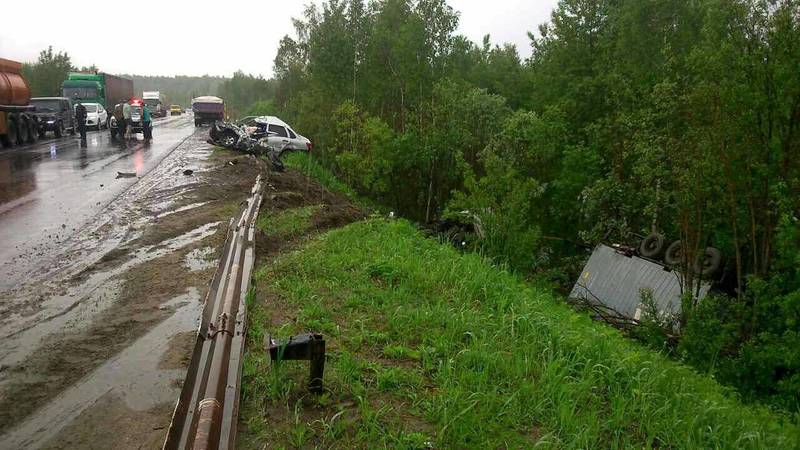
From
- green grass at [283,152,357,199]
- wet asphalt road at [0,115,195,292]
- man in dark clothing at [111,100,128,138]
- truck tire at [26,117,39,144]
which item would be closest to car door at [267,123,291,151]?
green grass at [283,152,357,199]

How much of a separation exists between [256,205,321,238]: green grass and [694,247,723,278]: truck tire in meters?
8.26

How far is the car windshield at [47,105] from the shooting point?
26.9 metres

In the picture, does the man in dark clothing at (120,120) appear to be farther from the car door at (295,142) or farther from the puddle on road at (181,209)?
the puddle on road at (181,209)

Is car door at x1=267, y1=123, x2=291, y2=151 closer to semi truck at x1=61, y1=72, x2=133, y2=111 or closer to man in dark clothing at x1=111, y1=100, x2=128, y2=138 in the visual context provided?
man in dark clothing at x1=111, y1=100, x2=128, y2=138

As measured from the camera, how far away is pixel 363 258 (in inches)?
320

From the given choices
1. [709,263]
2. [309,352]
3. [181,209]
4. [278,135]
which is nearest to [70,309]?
[309,352]

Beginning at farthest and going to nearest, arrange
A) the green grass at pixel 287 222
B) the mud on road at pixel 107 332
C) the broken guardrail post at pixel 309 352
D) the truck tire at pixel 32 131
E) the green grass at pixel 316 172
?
1. the truck tire at pixel 32 131
2. the green grass at pixel 316 172
3. the green grass at pixel 287 222
4. the broken guardrail post at pixel 309 352
5. the mud on road at pixel 107 332

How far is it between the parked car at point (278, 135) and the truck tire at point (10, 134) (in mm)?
8376

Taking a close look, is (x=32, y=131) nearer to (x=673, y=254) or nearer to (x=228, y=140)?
(x=228, y=140)

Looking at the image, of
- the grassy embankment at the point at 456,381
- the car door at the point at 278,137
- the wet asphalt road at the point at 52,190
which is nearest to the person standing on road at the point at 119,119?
the wet asphalt road at the point at 52,190

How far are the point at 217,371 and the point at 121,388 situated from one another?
72cm

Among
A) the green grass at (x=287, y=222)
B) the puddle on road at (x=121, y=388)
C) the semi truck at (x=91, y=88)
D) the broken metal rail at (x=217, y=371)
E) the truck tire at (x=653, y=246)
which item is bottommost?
the truck tire at (x=653, y=246)

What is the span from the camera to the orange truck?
829 inches

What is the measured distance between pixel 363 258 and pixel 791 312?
7.11 meters
